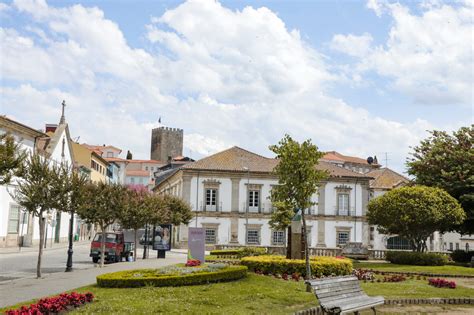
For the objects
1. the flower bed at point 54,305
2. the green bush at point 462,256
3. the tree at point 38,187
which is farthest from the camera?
the green bush at point 462,256

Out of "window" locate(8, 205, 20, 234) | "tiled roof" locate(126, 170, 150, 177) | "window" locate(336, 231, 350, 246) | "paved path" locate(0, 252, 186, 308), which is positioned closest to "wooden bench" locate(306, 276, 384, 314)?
"paved path" locate(0, 252, 186, 308)

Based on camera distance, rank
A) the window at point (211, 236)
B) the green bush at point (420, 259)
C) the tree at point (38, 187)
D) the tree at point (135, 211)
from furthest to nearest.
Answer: the window at point (211, 236)
the green bush at point (420, 259)
the tree at point (135, 211)
the tree at point (38, 187)

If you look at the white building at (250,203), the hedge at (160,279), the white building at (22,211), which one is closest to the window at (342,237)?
the white building at (250,203)

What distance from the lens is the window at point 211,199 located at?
53.0m

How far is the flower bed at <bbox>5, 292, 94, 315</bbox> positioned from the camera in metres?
9.72

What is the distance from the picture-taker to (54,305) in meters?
10.9

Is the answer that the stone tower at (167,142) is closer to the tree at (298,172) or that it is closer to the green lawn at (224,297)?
the tree at (298,172)

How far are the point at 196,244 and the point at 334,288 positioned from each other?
47.7 feet

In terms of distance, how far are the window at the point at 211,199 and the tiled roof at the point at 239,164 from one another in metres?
2.14

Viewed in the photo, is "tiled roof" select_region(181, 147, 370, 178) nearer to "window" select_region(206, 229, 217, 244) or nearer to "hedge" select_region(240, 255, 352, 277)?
"window" select_region(206, 229, 217, 244)

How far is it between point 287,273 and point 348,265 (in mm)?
2810

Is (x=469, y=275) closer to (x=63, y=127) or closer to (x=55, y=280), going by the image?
(x=55, y=280)

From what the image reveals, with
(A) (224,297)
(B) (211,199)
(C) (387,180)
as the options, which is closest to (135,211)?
(A) (224,297)

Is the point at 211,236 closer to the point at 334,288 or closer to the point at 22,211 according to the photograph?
the point at 22,211
